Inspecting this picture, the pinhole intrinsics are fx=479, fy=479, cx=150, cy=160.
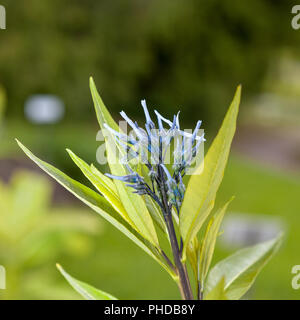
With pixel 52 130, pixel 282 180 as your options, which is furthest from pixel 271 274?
pixel 52 130

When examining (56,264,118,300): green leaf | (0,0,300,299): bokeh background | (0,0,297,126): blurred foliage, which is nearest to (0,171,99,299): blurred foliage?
(56,264,118,300): green leaf

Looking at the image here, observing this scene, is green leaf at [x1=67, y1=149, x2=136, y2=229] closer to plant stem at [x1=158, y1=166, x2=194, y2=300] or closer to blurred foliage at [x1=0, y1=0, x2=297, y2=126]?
plant stem at [x1=158, y1=166, x2=194, y2=300]

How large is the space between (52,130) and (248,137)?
1.45 metres

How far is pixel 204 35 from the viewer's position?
363cm

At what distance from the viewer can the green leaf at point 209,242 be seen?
0.17 meters

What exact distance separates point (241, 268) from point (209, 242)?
18 mm

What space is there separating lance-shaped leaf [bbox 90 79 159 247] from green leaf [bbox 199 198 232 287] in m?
0.02

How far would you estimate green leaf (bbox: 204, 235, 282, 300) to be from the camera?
17 centimetres

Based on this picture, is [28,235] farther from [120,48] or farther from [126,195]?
[120,48]

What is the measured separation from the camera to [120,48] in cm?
404

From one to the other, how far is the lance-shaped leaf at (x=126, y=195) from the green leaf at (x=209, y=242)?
0.07 ft

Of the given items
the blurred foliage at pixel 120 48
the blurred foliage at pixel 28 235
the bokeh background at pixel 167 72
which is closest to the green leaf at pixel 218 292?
the blurred foliage at pixel 28 235

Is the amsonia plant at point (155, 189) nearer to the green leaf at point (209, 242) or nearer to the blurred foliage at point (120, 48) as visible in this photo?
the green leaf at point (209, 242)
